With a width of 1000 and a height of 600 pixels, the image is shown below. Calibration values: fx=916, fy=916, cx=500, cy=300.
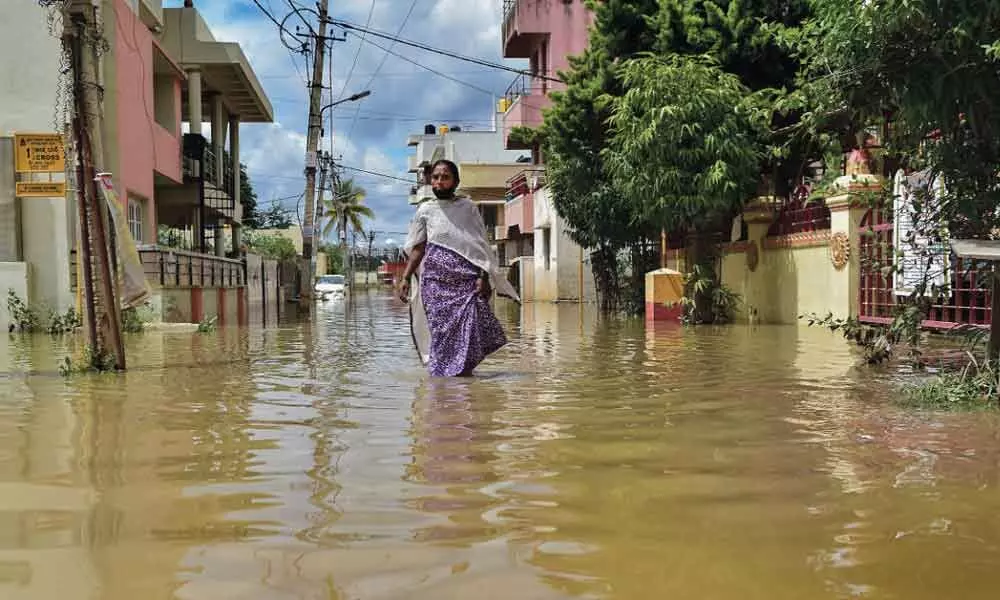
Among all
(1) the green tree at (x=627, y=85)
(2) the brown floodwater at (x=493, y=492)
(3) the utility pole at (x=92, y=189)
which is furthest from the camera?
(1) the green tree at (x=627, y=85)

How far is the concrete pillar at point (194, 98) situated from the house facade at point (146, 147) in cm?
3

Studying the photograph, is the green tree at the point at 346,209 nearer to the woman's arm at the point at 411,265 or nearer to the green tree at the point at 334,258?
the green tree at the point at 334,258

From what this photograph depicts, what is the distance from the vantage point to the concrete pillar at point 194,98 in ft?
72.9

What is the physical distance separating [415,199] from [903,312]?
6427cm

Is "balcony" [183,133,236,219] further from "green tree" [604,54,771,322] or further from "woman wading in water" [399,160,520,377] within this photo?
"woman wading in water" [399,160,520,377]

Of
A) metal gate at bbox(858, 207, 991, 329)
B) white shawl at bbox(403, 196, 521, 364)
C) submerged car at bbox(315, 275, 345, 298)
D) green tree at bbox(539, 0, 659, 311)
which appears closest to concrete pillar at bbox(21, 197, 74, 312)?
white shawl at bbox(403, 196, 521, 364)

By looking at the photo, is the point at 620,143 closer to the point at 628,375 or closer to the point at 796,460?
the point at 628,375

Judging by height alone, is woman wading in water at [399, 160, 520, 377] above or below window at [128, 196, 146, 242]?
below

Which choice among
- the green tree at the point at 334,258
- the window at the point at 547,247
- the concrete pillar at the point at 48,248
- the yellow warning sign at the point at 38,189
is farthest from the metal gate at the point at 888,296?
the green tree at the point at 334,258

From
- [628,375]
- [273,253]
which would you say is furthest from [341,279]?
[628,375]

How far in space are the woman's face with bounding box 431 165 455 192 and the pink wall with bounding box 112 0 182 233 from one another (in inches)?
→ 409

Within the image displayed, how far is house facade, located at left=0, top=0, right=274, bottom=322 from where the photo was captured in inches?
564

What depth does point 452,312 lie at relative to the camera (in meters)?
7.38

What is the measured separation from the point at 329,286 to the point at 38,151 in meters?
33.0
